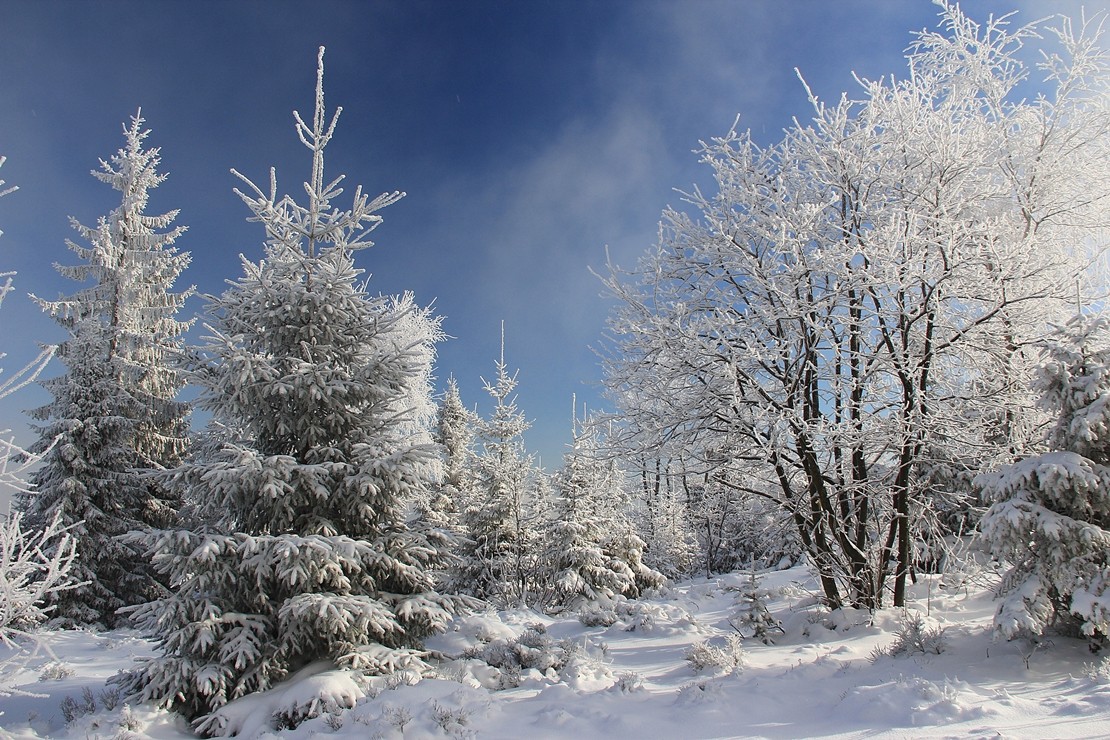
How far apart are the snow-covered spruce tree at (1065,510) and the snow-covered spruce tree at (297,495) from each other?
6446mm

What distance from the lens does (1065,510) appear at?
6098 millimetres

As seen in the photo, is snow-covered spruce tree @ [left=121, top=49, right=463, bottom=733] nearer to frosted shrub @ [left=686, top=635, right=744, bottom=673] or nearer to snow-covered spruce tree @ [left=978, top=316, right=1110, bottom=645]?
frosted shrub @ [left=686, top=635, right=744, bottom=673]

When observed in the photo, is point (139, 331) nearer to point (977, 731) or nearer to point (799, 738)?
point (799, 738)

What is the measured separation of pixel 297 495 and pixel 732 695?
552cm

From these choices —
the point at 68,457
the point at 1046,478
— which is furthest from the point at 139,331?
the point at 1046,478

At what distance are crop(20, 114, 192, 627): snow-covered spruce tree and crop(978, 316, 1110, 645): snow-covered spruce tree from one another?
15626 mm

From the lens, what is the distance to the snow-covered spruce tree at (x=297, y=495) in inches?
244

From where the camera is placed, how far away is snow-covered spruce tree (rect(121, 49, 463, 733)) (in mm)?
6191

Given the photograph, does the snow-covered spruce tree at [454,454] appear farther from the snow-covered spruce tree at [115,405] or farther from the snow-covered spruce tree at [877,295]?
the snow-covered spruce tree at [877,295]

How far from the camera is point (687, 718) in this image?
545 centimetres

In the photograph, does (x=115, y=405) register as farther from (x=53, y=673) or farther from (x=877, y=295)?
(x=877, y=295)

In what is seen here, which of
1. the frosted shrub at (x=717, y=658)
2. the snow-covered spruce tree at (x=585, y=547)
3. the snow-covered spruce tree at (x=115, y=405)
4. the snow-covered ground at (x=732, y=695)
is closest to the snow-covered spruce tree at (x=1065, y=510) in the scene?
the snow-covered ground at (x=732, y=695)

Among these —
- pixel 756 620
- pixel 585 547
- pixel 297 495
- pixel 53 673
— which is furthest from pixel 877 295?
pixel 53 673

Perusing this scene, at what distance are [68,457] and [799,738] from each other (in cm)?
1696
